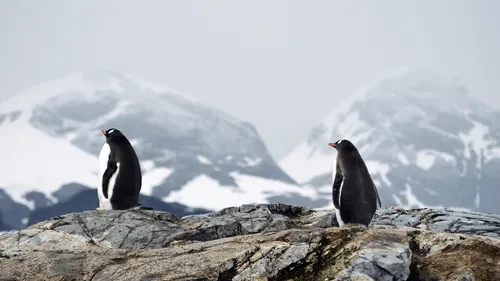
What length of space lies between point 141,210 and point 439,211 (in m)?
7.67

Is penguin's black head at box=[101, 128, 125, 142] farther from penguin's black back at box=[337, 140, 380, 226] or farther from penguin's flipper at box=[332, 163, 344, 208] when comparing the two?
penguin's black back at box=[337, 140, 380, 226]

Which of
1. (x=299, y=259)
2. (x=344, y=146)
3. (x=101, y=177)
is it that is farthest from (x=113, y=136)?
(x=299, y=259)

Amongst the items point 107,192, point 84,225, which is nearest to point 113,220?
point 84,225

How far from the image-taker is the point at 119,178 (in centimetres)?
1698

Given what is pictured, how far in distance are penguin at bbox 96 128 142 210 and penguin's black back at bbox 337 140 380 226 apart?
5.67 meters

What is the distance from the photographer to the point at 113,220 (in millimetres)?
13984

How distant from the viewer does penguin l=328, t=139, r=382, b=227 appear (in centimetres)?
1503

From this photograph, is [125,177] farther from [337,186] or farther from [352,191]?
[352,191]

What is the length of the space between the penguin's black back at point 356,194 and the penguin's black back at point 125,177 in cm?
575

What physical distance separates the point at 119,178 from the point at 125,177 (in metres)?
0.16

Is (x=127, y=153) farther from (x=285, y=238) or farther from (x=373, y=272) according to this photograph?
(x=373, y=272)

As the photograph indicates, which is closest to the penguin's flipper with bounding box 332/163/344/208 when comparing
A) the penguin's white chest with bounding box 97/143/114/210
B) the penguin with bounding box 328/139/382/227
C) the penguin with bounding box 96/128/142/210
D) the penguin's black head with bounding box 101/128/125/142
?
the penguin with bounding box 328/139/382/227

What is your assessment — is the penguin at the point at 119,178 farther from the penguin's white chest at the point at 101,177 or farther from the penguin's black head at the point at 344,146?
the penguin's black head at the point at 344,146

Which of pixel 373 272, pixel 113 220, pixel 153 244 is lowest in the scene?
pixel 373 272
